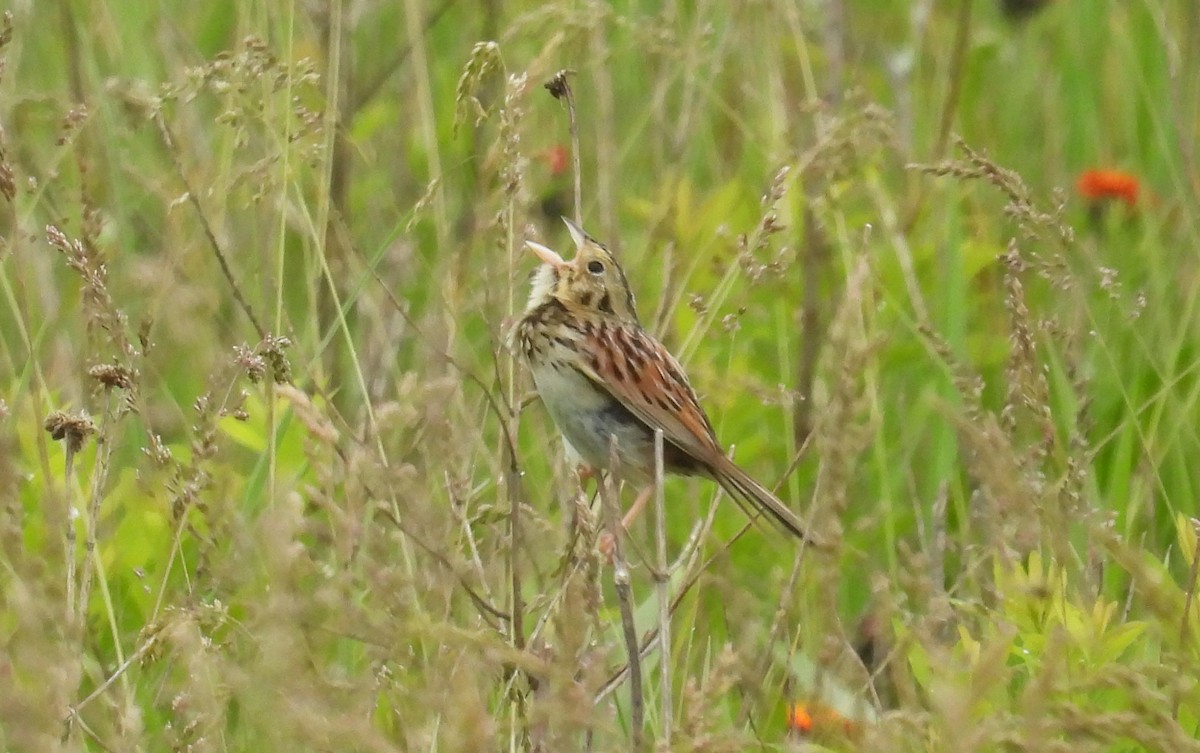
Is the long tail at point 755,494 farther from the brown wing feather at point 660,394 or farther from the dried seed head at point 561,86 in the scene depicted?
the dried seed head at point 561,86

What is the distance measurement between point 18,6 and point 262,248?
70 cm

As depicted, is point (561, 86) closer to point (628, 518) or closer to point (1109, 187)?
point (628, 518)

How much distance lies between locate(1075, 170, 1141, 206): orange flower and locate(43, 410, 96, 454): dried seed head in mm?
2745

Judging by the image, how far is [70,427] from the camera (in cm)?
202

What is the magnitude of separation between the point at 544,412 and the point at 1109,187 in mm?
1423

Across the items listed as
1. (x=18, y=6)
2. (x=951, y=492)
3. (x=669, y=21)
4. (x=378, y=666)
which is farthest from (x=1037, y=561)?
(x=18, y=6)

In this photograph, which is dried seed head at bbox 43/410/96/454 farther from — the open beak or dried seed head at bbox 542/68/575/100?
the open beak

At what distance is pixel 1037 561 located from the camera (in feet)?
7.13

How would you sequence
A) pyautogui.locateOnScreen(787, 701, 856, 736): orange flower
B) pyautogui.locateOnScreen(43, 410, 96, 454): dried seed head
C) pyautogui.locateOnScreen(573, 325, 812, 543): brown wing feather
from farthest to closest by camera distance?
1. pyautogui.locateOnScreen(573, 325, 812, 543): brown wing feather
2. pyautogui.locateOnScreen(43, 410, 96, 454): dried seed head
3. pyautogui.locateOnScreen(787, 701, 856, 736): orange flower

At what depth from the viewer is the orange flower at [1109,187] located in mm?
4145

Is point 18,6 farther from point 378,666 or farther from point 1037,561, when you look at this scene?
point 1037,561

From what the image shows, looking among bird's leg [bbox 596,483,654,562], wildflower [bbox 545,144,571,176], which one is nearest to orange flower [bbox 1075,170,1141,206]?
wildflower [bbox 545,144,571,176]

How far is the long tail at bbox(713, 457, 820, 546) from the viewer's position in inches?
107

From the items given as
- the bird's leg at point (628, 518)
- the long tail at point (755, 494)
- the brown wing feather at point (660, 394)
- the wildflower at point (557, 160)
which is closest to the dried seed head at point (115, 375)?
the bird's leg at point (628, 518)
